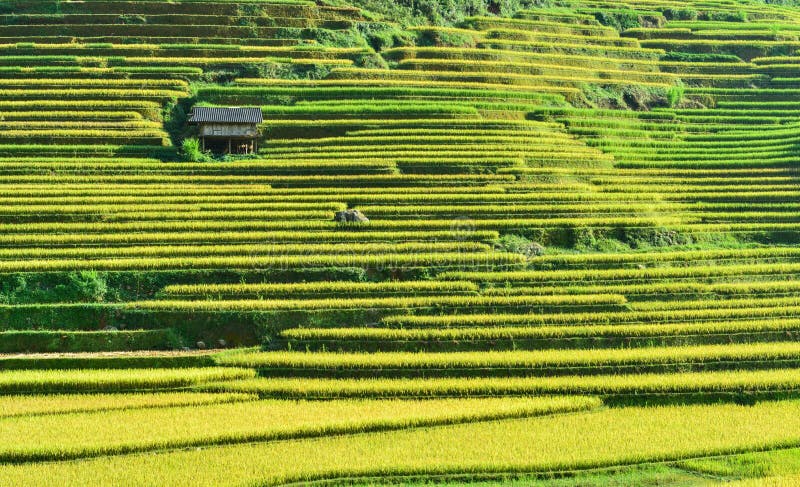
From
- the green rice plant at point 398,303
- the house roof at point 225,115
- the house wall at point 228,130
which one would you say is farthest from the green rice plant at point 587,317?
the house roof at point 225,115

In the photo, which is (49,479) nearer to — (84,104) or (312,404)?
(312,404)

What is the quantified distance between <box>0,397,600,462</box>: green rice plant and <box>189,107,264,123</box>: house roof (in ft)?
64.8

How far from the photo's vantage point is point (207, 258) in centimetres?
2711

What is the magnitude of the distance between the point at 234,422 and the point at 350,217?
12815 millimetres

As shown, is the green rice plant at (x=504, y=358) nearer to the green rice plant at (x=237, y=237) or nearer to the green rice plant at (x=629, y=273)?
the green rice plant at (x=629, y=273)

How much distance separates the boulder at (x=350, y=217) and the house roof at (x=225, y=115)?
9.67 meters

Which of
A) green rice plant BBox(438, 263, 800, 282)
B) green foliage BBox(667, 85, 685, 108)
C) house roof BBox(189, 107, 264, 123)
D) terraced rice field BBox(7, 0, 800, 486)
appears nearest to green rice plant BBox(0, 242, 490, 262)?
terraced rice field BBox(7, 0, 800, 486)

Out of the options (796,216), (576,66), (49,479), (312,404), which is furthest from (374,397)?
(576,66)

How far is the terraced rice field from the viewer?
1842 centimetres

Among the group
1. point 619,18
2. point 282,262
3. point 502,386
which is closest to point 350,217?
point 282,262

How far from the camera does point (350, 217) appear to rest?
3025 centimetres

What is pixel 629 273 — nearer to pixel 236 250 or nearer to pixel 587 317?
pixel 587 317

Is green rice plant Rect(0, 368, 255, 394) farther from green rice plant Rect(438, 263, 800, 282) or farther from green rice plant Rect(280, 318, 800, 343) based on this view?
green rice plant Rect(438, 263, 800, 282)

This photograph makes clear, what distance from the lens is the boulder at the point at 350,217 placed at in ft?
98.9
